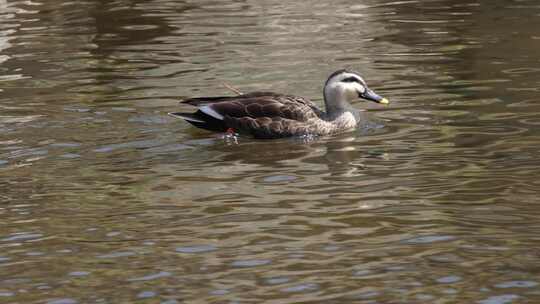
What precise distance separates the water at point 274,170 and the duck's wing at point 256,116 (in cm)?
16

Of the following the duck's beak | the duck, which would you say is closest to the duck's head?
the duck's beak

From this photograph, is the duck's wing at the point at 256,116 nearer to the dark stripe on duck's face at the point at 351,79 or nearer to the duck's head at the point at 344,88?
the duck's head at the point at 344,88

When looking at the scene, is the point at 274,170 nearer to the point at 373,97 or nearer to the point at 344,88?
the point at 344,88

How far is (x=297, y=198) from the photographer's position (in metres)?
11.5

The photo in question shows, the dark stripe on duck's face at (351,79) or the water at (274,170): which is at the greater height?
the dark stripe on duck's face at (351,79)

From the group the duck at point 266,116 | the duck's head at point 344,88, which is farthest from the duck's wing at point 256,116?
the duck's head at point 344,88

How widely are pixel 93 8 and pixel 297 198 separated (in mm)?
14460

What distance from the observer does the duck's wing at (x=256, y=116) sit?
14359mm

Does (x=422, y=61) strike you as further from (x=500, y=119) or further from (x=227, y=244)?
(x=227, y=244)

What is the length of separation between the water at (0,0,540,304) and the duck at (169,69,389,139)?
17 cm

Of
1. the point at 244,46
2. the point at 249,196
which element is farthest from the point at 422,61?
the point at 249,196

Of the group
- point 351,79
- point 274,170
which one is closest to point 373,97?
point 351,79

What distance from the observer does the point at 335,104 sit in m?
14.8

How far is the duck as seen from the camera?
14.4 metres
